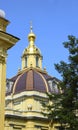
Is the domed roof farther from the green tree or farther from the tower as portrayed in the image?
the green tree

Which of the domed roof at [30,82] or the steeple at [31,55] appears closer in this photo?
the domed roof at [30,82]

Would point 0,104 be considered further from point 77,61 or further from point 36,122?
point 36,122

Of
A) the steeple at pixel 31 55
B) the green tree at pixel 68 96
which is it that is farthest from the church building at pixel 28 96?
the green tree at pixel 68 96

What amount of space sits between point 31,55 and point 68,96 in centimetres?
4149

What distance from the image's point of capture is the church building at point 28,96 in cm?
5302

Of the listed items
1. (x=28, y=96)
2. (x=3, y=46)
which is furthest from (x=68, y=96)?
(x=28, y=96)

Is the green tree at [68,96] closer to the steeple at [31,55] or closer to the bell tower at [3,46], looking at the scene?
the bell tower at [3,46]

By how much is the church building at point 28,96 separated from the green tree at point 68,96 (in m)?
22.7

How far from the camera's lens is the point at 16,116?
173 ft

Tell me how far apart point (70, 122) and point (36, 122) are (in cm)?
2723

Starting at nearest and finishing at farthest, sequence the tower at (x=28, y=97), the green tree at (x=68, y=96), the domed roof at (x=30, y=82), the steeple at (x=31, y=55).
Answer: the green tree at (x=68, y=96) → the tower at (x=28, y=97) → the domed roof at (x=30, y=82) → the steeple at (x=31, y=55)

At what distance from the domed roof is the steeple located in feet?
17.0

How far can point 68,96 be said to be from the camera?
28219mm

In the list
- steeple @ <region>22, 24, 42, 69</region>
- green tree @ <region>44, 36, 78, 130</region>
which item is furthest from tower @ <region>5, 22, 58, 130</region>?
green tree @ <region>44, 36, 78, 130</region>
